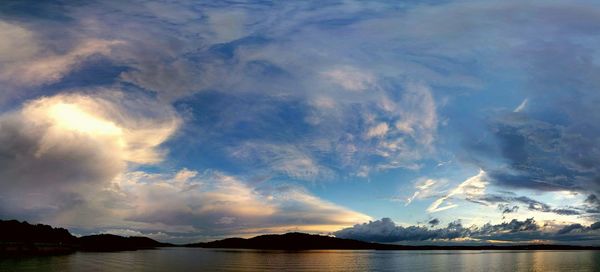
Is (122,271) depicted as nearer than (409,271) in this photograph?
Yes

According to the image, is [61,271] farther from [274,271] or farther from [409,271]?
[409,271]

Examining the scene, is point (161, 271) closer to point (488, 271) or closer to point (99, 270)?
point (99, 270)

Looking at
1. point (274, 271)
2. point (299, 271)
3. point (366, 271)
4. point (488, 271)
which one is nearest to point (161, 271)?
point (274, 271)

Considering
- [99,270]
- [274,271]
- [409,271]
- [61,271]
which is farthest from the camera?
[409,271]

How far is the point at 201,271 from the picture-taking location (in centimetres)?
11312

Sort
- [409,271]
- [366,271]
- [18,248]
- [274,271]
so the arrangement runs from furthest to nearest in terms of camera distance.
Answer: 1. [18,248]
2. [409,271]
3. [366,271]
4. [274,271]

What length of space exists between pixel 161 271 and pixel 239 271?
20882mm

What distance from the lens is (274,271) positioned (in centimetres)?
11531

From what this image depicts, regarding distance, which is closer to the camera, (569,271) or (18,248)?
(569,271)

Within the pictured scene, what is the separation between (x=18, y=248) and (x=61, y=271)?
377 feet

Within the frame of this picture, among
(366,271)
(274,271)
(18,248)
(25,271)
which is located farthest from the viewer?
(18,248)

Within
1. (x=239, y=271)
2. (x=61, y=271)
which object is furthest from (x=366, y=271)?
(x=61, y=271)

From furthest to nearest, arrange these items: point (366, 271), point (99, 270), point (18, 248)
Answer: point (18, 248), point (366, 271), point (99, 270)

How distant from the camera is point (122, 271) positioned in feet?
356
